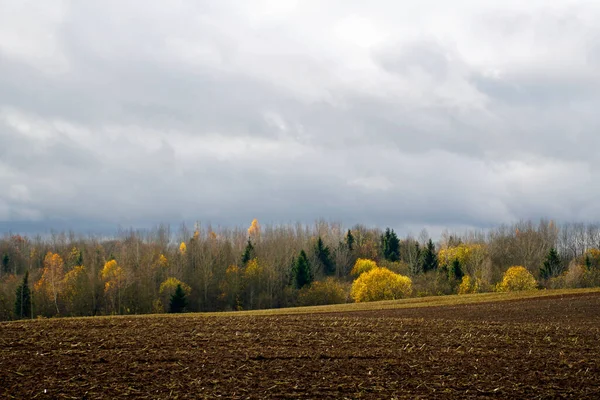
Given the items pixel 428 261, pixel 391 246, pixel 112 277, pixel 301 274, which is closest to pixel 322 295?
pixel 301 274

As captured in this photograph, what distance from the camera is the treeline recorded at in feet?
233

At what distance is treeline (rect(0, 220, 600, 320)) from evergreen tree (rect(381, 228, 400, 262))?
292 mm

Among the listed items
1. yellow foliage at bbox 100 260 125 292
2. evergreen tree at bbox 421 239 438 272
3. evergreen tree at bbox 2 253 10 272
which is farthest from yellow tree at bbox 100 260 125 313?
evergreen tree at bbox 2 253 10 272

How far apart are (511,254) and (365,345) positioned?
91.8 m

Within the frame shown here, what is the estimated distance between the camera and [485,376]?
46.5 feet

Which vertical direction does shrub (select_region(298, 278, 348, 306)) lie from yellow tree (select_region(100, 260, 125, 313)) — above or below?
below

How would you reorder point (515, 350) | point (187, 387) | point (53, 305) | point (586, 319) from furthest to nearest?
point (53, 305), point (586, 319), point (515, 350), point (187, 387)

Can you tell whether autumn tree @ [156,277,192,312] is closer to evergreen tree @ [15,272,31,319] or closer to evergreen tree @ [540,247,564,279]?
evergreen tree @ [15,272,31,319]

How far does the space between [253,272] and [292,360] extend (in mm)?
70979

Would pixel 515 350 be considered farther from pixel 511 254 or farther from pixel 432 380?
pixel 511 254

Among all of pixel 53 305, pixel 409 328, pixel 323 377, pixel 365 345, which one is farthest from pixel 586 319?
pixel 53 305

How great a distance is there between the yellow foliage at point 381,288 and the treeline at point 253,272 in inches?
346

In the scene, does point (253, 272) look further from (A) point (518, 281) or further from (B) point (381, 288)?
(A) point (518, 281)

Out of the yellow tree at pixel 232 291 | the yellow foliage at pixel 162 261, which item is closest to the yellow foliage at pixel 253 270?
the yellow tree at pixel 232 291
